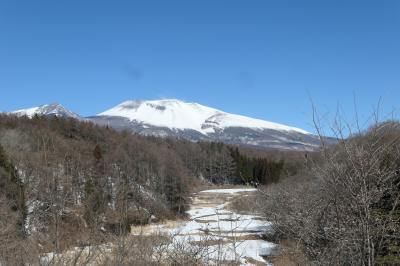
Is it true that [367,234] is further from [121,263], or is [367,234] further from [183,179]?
[183,179]

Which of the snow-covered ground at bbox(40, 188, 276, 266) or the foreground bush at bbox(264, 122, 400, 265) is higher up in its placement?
the foreground bush at bbox(264, 122, 400, 265)

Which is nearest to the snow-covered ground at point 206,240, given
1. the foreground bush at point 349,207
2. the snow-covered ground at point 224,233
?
the snow-covered ground at point 224,233

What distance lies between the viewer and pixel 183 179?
62.3 meters

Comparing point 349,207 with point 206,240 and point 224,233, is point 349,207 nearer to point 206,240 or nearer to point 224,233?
point 206,240

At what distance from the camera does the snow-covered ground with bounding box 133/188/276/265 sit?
9.89m

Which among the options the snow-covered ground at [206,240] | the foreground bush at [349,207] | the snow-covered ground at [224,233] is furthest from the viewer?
the snow-covered ground at [224,233]

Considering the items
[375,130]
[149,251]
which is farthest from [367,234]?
[149,251]

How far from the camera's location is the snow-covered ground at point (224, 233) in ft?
32.4

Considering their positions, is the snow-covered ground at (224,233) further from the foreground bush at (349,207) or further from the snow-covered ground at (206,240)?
the foreground bush at (349,207)

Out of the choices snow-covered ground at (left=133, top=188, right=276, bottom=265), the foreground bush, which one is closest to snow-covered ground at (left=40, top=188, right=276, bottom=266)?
snow-covered ground at (left=133, top=188, right=276, bottom=265)

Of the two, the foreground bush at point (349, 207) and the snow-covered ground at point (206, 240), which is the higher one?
the foreground bush at point (349, 207)

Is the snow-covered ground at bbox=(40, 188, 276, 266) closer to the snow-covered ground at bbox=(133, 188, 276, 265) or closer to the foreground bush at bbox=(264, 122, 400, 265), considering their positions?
the snow-covered ground at bbox=(133, 188, 276, 265)

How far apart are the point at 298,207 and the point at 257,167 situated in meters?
102

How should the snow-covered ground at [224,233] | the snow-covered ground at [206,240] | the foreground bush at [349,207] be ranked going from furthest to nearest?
the snow-covered ground at [224,233] < the snow-covered ground at [206,240] < the foreground bush at [349,207]
